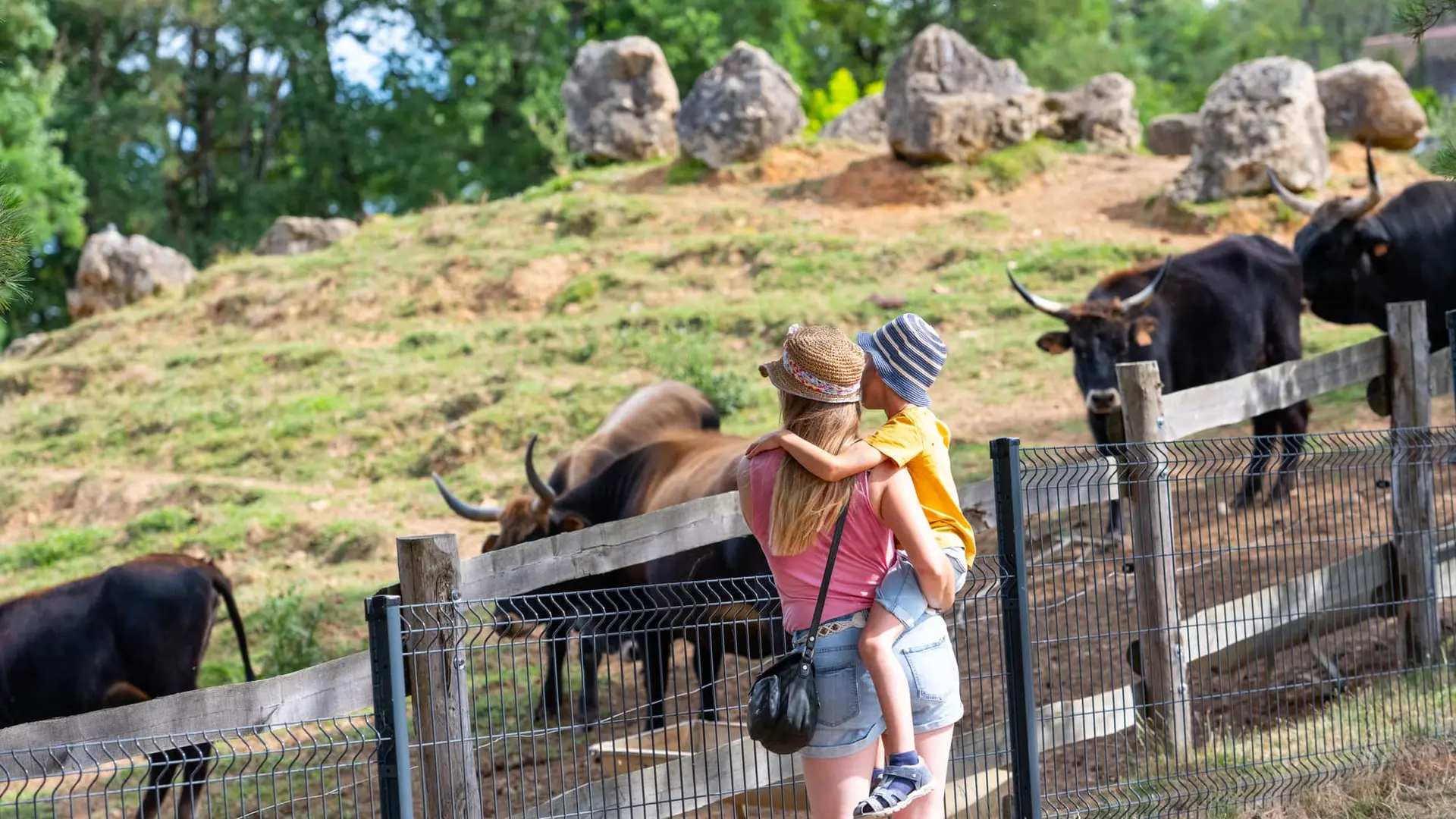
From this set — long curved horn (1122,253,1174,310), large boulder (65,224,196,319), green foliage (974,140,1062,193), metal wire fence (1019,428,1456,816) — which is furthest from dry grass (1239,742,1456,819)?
large boulder (65,224,196,319)

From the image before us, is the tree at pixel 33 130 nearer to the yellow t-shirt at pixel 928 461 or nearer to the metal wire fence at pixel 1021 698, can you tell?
the metal wire fence at pixel 1021 698

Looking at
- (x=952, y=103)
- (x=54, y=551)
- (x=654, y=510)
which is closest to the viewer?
(x=654, y=510)

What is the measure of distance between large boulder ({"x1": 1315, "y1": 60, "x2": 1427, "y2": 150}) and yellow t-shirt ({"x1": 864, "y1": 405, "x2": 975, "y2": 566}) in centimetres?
1852

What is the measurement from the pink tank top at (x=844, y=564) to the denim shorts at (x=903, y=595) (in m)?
0.03

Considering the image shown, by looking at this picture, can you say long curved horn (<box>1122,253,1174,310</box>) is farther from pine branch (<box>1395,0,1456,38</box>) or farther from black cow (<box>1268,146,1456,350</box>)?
pine branch (<box>1395,0,1456,38</box>)

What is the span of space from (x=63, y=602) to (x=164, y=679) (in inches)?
26.7

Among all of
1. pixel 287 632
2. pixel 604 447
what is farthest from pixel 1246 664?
pixel 287 632

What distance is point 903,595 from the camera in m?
3.38

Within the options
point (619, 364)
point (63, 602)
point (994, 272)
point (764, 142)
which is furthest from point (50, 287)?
point (63, 602)

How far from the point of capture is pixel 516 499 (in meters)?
7.97

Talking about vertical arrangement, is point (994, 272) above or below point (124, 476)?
above

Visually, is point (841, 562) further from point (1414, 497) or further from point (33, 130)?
point (33, 130)

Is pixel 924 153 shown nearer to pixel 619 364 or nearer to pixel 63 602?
pixel 619 364

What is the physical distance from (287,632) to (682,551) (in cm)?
457
